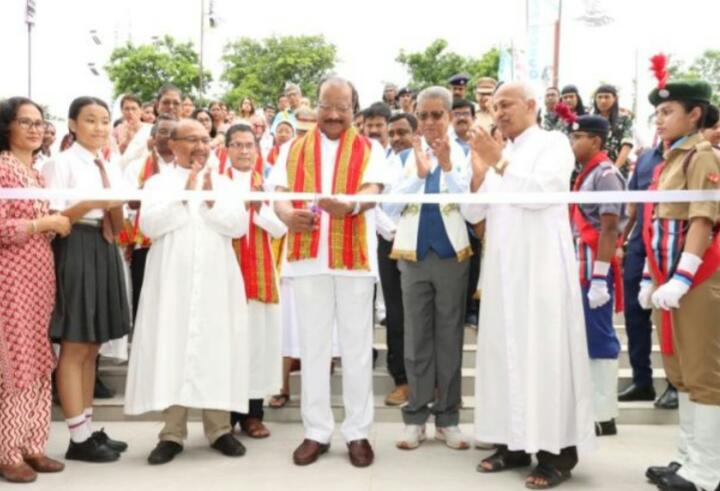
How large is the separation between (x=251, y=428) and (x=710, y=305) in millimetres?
3125

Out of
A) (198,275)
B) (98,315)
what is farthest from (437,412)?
(98,315)

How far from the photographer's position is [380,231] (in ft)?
21.3

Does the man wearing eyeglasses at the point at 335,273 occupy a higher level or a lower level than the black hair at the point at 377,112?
lower

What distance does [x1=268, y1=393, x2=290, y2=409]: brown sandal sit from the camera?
21.6ft

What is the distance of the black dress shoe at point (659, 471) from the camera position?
490 cm

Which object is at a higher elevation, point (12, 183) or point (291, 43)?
point (291, 43)

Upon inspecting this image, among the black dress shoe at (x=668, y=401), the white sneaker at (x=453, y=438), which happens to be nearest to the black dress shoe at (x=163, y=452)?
the white sneaker at (x=453, y=438)

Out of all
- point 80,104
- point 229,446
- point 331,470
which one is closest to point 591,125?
point 331,470

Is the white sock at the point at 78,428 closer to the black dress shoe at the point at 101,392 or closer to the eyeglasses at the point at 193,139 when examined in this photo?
the black dress shoe at the point at 101,392

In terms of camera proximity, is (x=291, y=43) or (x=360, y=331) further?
(x=291, y=43)

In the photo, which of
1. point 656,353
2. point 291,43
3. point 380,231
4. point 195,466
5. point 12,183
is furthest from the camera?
point 291,43

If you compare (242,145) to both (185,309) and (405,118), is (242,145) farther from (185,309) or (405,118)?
(405,118)

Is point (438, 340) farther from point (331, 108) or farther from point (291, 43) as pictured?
point (291, 43)

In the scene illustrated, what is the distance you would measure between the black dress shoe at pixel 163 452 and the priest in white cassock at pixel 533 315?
190cm
